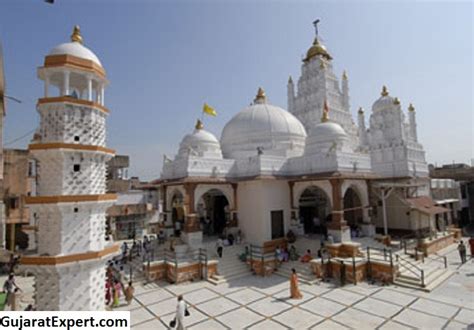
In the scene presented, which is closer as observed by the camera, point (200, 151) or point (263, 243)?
point (263, 243)

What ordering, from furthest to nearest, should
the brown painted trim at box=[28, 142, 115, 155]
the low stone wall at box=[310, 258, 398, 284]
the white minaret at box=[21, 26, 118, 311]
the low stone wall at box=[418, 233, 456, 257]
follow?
the low stone wall at box=[418, 233, 456, 257]
the low stone wall at box=[310, 258, 398, 284]
the brown painted trim at box=[28, 142, 115, 155]
the white minaret at box=[21, 26, 118, 311]

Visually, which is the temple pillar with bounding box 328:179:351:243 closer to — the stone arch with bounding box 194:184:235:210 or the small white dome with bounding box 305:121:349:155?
the small white dome with bounding box 305:121:349:155

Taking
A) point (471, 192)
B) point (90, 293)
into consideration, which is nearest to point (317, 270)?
point (90, 293)

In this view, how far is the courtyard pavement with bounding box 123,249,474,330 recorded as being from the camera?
937 centimetres

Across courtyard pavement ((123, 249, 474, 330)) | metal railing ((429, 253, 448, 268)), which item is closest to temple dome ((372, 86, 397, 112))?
metal railing ((429, 253, 448, 268))

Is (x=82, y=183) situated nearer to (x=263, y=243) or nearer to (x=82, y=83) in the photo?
(x=82, y=83)

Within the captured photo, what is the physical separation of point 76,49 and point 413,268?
54.6 ft

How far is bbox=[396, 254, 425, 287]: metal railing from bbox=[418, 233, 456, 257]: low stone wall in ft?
8.34

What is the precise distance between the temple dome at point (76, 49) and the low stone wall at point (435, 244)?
61.9 feet

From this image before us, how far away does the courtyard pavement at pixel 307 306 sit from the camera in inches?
369

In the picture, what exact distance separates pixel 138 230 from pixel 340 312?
23316mm

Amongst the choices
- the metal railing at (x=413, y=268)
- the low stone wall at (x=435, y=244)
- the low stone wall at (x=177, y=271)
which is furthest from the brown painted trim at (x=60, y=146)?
the low stone wall at (x=435, y=244)

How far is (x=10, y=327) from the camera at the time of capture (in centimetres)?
621

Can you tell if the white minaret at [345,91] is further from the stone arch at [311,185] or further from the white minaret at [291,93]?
the stone arch at [311,185]
